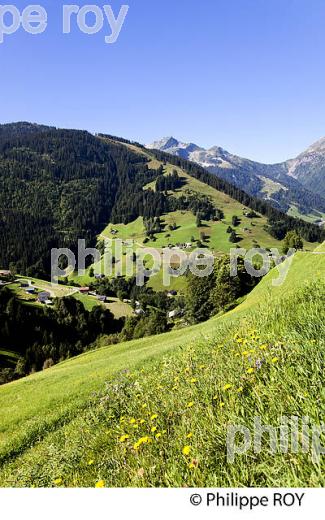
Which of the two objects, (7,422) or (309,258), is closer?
(7,422)

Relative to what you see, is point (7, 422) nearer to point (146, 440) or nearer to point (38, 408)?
point (38, 408)

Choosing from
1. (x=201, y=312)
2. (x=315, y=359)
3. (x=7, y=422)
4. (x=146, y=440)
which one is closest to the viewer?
(x=315, y=359)

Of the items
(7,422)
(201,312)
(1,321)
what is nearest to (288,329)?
(7,422)

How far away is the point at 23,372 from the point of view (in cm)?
12744

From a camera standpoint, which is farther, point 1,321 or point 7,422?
point 1,321

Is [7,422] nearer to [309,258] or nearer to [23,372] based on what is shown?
[309,258]

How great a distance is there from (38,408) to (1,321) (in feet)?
562

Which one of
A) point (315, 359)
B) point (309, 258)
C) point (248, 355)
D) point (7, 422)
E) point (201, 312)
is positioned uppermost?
point (315, 359)

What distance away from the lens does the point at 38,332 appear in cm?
18000

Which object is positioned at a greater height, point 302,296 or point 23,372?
point 302,296

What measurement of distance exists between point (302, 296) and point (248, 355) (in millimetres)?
3406

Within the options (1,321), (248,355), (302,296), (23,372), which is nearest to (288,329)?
(248,355)

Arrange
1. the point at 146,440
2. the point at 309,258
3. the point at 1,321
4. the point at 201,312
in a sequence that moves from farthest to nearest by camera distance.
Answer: the point at 1,321
the point at 201,312
the point at 309,258
the point at 146,440
